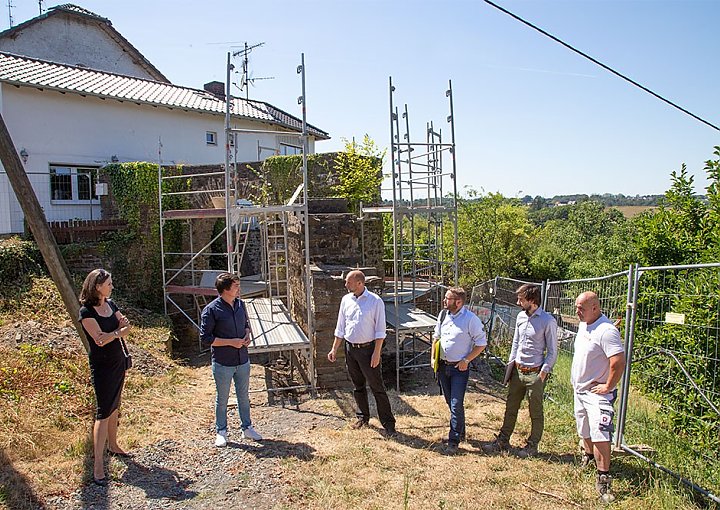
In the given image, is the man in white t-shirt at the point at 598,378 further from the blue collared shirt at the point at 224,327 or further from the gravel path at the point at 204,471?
the blue collared shirt at the point at 224,327

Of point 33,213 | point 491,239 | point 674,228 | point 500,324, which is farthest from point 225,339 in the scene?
point 491,239

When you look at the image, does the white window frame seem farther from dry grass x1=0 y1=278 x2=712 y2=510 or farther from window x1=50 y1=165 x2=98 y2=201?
dry grass x1=0 y1=278 x2=712 y2=510

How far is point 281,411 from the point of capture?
6.86 metres

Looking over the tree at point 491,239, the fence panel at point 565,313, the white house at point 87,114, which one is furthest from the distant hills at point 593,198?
the fence panel at point 565,313

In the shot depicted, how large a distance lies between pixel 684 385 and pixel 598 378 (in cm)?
158

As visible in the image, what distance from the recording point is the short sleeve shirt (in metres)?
4.24

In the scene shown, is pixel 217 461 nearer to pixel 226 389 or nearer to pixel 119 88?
pixel 226 389

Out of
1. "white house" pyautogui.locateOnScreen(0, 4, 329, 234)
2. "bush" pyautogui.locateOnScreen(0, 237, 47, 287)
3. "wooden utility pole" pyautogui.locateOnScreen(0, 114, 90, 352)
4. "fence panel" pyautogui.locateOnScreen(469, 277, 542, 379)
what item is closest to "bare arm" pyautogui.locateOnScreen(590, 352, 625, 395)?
"wooden utility pole" pyautogui.locateOnScreen(0, 114, 90, 352)

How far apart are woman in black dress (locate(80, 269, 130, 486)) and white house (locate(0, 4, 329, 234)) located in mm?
7393

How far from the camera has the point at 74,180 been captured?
15.1m

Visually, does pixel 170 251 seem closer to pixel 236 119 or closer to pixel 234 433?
pixel 236 119

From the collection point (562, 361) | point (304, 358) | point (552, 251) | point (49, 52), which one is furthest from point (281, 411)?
point (552, 251)

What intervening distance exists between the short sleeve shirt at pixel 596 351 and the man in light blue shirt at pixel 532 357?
60 cm

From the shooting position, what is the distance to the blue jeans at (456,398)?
523cm
